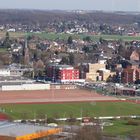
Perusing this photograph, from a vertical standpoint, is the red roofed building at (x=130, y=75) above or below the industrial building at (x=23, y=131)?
below

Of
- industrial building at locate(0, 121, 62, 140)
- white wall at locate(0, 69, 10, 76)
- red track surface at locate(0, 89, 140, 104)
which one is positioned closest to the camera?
industrial building at locate(0, 121, 62, 140)

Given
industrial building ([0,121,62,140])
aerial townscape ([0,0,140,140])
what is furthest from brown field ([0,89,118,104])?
industrial building ([0,121,62,140])

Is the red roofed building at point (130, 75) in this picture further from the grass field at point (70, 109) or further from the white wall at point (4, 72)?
the grass field at point (70, 109)

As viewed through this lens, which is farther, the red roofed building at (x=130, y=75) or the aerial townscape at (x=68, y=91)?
the red roofed building at (x=130, y=75)

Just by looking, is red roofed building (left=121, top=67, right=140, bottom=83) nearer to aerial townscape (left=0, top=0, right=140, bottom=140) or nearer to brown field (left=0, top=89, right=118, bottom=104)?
aerial townscape (left=0, top=0, right=140, bottom=140)

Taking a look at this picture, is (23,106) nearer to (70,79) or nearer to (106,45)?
(70,79)

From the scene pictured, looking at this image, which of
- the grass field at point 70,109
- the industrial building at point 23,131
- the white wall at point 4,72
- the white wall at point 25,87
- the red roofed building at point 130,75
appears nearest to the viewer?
the industrial building at point 23,131

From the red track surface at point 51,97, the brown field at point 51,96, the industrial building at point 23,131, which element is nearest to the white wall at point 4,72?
the brown field at point 51,96
